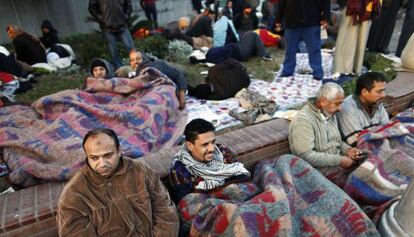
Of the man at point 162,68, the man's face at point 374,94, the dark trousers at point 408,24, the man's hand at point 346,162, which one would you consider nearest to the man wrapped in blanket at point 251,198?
the man's hand at point 346,162

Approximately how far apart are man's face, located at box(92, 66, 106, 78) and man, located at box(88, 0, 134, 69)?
1.94m

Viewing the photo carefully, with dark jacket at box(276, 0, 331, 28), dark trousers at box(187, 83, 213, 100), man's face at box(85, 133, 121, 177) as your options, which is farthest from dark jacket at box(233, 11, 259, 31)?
man's face at box(85, 133, 121, 177)

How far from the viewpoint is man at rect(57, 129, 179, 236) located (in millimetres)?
1744

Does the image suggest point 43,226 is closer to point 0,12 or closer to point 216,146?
point 216,146

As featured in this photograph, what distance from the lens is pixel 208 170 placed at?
222cm

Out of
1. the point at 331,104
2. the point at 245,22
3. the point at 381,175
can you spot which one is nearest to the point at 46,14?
the point at 245,22

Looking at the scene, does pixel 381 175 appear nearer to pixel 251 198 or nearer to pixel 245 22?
pixel 251 198

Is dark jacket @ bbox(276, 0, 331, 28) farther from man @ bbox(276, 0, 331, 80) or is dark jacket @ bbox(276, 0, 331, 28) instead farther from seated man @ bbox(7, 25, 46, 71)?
seated man @ bbox(7, 25, 46, 71)

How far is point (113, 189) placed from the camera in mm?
1844

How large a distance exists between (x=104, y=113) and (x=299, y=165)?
205 centimetres

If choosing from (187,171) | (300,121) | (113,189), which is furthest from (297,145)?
(113,189)

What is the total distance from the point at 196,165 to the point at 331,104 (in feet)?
4.11

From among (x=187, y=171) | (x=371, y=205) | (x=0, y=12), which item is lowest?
(x=371, y=205)

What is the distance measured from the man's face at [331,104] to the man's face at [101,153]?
1741mm
